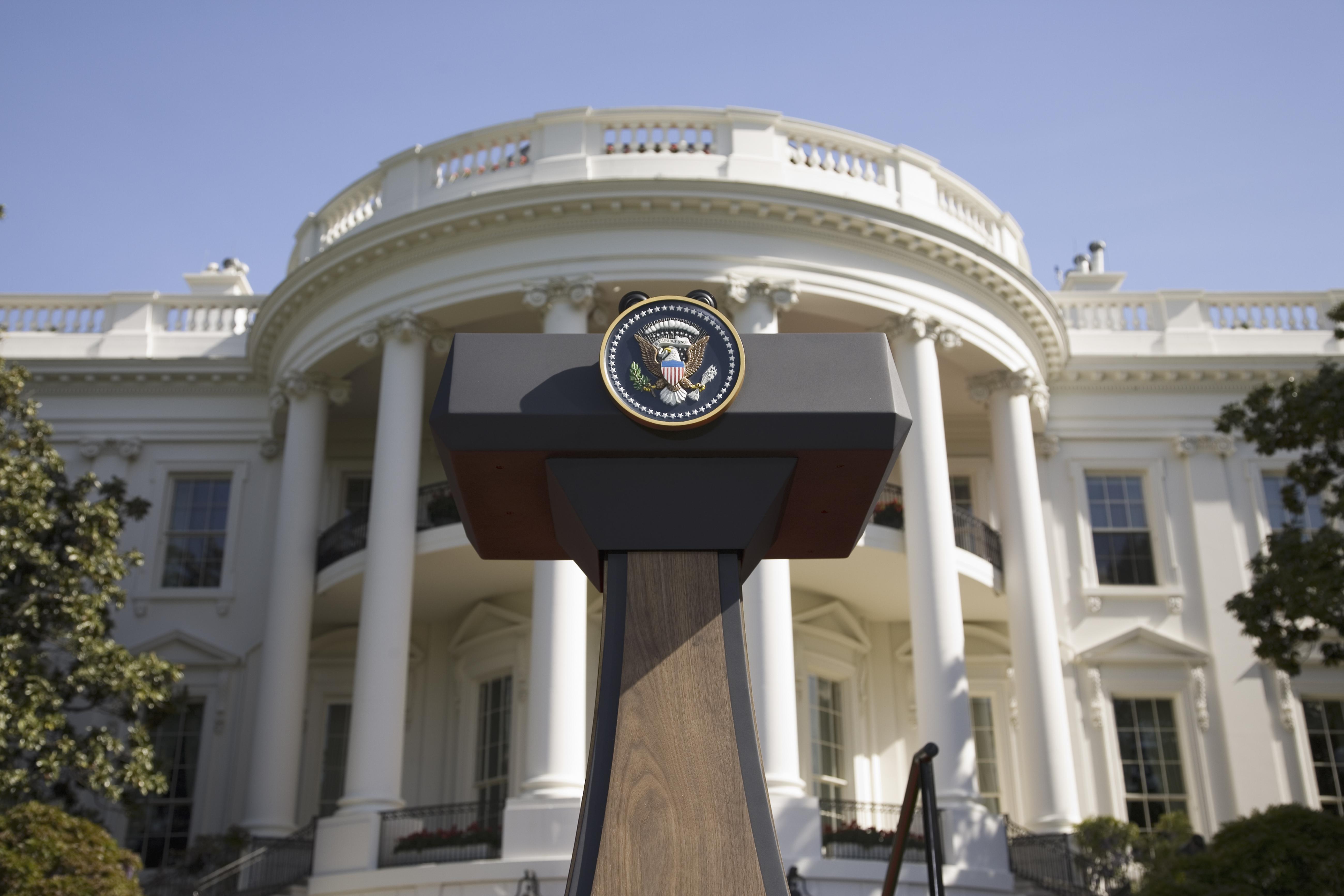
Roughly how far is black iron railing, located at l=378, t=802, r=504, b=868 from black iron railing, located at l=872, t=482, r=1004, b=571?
6.75 metres

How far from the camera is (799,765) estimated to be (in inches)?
729

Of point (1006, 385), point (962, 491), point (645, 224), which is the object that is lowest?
point (962, 491)

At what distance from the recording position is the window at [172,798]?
19.8 meters

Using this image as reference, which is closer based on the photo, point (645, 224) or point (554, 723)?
point (554, 723)

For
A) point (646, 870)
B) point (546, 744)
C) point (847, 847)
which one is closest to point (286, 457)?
point (546, 744)

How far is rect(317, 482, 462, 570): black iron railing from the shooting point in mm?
18688

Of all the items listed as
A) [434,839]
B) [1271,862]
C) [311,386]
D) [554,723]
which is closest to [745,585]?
[554,723]

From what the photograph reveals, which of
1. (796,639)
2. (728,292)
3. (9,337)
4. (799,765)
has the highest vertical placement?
(9,337)

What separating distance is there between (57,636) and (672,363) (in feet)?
45.9

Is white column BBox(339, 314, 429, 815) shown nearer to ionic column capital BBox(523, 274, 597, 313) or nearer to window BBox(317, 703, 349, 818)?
ionic column capital BBox(523, 274, 597, 313)

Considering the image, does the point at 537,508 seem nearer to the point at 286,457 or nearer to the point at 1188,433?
the point at 286,457

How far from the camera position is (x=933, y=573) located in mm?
16766

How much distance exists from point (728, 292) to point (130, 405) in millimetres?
11268

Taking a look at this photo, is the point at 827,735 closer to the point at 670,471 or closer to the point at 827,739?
the point at 827,739
